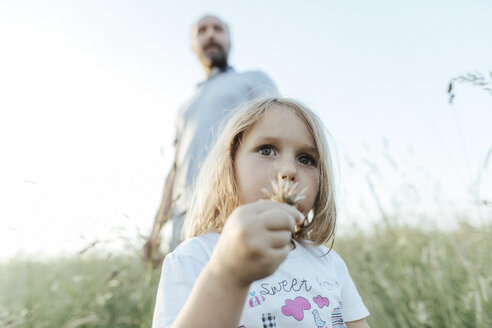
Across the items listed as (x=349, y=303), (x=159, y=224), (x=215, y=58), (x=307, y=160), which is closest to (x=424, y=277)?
(x=349, y=303)

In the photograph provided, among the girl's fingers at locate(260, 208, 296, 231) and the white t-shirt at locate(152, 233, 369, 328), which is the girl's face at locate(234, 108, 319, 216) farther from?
the girl's fingers at locate(260, 208, 296, 231)

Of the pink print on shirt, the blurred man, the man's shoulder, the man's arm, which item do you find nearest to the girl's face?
the man's shoulder

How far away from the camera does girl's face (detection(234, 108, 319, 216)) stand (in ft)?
3.42

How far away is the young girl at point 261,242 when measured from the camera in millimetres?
650

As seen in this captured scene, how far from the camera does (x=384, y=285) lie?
195 cm

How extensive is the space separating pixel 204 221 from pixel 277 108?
16.3 inches

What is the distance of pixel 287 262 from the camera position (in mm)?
1095

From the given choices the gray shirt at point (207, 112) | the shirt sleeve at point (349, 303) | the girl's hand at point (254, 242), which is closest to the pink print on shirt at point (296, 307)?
the shirt sleeve at point (349, 303)

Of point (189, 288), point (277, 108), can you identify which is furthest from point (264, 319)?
point (277, 108)

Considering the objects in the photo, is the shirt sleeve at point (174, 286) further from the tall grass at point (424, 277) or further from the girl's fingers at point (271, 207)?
the tall grass at point (424, 277)

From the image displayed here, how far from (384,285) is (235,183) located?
4.00ft

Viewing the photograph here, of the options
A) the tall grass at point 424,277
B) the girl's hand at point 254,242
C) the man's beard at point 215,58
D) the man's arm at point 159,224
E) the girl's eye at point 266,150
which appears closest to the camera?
the girl's hand at point 254,242

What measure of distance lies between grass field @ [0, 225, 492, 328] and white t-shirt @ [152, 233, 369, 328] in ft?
2.46

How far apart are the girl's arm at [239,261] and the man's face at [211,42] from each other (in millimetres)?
2611
